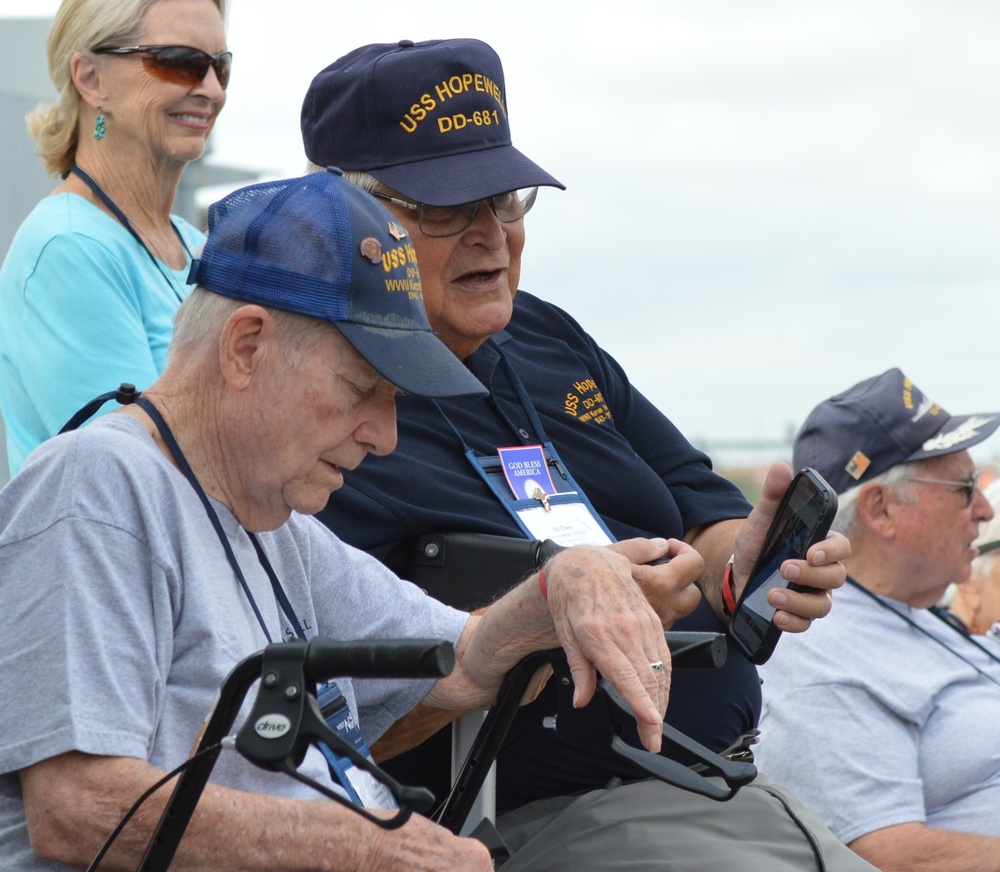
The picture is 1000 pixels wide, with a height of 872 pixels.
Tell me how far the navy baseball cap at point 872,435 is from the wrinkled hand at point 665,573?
5.36ft

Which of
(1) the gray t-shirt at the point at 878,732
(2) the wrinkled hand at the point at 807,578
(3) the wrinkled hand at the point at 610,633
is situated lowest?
(1) the gray t-shirt at the point at 878,732

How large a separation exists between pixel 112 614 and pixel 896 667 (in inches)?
99.9

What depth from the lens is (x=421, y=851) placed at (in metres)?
1.88

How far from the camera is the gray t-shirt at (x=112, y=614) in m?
1.71

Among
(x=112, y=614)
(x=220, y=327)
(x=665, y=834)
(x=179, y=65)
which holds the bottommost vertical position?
(x=665, y=834)

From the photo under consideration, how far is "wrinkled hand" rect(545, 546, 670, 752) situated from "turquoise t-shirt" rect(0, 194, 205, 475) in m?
1.11

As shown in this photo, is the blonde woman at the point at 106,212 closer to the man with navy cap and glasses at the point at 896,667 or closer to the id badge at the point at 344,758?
the id badge at the point at 344,758

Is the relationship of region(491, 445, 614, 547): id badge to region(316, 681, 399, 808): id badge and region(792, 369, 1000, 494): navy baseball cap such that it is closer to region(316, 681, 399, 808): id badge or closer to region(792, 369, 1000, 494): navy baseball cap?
region(316, 681, 399, 808): id badge

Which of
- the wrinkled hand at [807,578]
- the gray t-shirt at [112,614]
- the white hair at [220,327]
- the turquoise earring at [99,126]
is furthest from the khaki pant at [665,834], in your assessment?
the turquoise earring at [99,126]

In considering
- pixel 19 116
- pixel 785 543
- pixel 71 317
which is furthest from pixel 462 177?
pixel 19 116

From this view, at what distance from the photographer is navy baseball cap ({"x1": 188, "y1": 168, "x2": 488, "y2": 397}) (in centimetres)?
196

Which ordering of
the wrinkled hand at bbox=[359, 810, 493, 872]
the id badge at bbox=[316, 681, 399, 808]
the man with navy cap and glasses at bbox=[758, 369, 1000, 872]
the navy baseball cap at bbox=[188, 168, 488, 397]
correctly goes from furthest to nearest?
the man with navy cap and glasses at bbox=[758, 369, 1000, 872], the id badge at bbox=[316, 681, 399, 808], the navy baseball cap at bbox=[188, 168, 488, 397], the wrinkled hand at bbox=[359, 810, 493, 872]

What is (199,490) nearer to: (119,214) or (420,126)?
(420,126)

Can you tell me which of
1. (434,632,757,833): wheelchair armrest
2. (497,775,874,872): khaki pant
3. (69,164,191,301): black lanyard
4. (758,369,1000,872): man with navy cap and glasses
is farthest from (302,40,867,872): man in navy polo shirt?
(758,369,1000,872): man with navy cap and glasses
